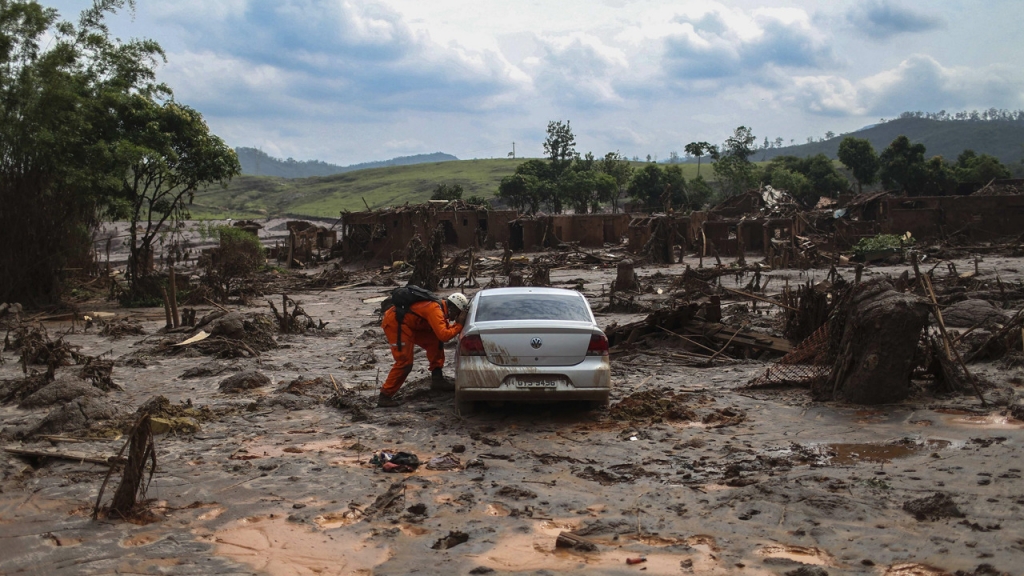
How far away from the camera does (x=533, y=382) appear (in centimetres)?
846

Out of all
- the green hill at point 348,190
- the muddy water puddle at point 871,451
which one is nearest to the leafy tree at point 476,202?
the muddy water puddle at point 871,451

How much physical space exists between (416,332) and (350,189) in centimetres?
13479

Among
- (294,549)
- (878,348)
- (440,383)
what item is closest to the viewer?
(294,549)

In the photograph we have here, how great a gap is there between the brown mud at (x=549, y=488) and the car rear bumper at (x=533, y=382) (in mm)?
357

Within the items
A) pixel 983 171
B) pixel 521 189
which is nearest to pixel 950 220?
pixel 983 171

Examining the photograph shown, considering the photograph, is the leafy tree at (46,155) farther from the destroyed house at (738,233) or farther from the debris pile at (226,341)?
the destroyed house at (738,233)

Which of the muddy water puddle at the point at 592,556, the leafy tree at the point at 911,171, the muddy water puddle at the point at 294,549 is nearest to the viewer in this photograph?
the muddy water puddle at the point at 592,556

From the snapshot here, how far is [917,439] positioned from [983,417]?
4.16 ft

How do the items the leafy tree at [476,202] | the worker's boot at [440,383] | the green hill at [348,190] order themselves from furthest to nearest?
the green hill at [348,190] → the leafy tree at [476,202] → the worker's boot at [440,383]

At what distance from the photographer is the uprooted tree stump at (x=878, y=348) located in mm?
8953

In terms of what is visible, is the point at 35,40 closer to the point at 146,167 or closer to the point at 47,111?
the point at 47,111

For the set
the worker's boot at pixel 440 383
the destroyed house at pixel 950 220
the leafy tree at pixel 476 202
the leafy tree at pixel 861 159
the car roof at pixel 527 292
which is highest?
the leafy tree at pixel 861 159

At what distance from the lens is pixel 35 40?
959 inches

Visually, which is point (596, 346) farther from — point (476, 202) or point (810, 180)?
point (810, 180)
